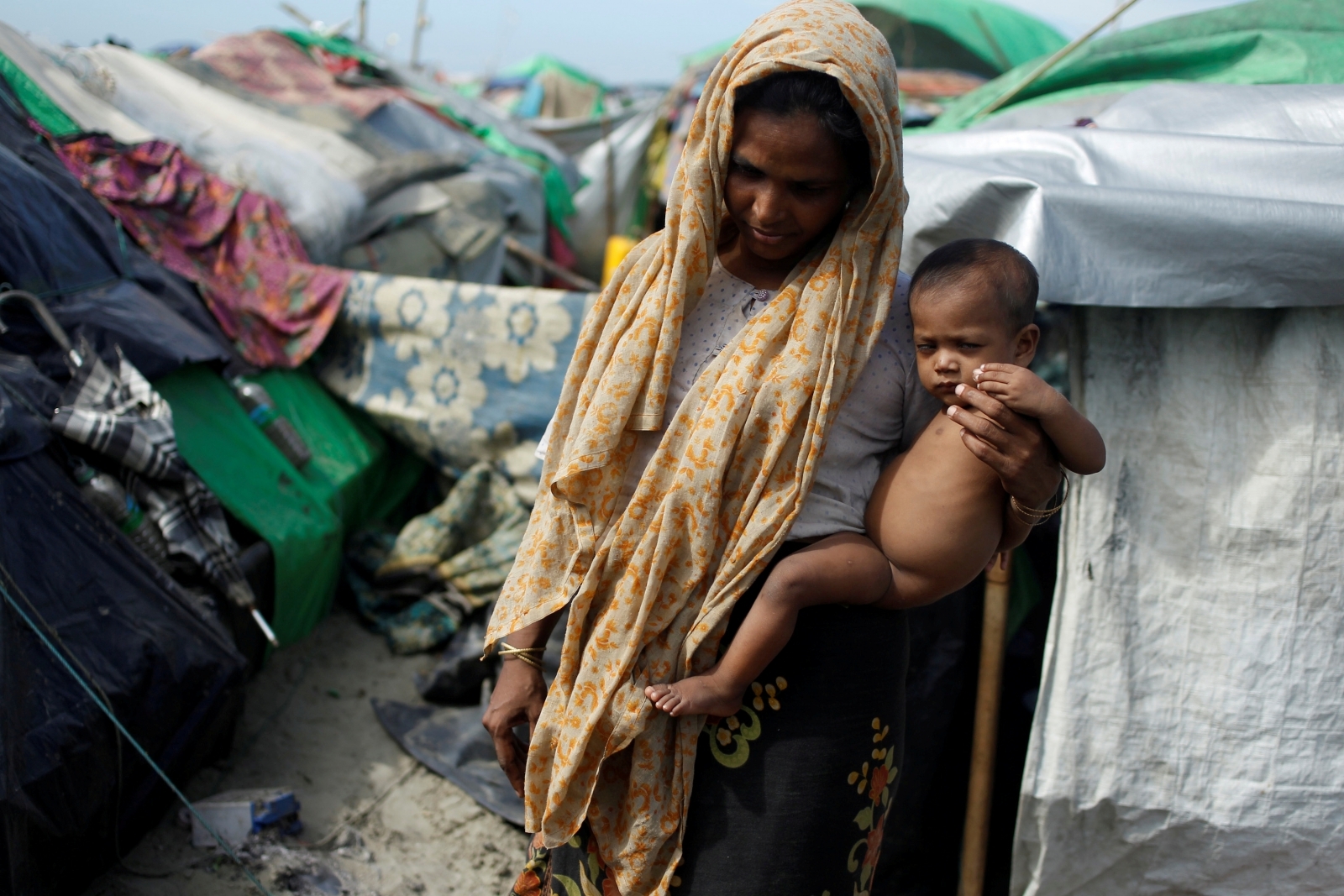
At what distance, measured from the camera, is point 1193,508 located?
2.07 metres

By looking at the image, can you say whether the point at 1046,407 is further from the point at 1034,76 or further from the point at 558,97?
the point at 558,97

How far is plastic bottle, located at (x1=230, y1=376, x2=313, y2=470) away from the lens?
11.6 feet

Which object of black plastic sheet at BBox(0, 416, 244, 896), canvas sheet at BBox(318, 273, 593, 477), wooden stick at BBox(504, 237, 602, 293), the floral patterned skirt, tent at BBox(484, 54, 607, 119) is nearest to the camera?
the floral patterned skirt

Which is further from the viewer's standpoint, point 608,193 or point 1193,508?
point 608,193

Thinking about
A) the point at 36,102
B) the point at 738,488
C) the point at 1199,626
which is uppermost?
the point at 36,102

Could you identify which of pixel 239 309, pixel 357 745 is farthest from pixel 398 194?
pixel 357 745

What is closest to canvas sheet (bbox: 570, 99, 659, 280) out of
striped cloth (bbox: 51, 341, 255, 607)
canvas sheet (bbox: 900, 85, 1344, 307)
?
striped cloth (bbox: 51, 341, 255, 607)

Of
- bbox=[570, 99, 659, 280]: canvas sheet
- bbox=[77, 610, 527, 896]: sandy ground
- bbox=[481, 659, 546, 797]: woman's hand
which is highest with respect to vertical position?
bbox=[570, 99, 659, 280]: canvas sheet

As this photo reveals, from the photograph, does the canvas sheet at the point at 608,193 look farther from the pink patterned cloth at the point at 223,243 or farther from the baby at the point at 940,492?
the baby at the point at 940,492

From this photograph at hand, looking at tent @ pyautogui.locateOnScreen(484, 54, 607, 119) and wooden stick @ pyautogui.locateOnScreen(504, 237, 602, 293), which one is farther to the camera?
tent @ pyautogui.locateOnScreen(484, 54, 607, 119)

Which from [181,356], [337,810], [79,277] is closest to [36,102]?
[79,277]

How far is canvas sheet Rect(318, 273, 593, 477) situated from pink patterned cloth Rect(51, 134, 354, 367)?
177 mm

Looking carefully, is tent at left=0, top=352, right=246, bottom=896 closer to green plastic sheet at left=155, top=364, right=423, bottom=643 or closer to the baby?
green plastic sheet at left=155, top=364, right=423, bottom=643

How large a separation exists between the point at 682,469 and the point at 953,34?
8486 millimetres
